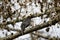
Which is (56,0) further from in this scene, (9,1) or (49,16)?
(9,1)

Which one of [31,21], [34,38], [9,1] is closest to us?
[34,38]

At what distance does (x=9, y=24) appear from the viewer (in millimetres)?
2469

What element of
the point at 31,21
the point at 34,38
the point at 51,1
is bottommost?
the point at 34,38

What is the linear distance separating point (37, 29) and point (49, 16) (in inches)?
9.9

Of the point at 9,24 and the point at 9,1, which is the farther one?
the point at 9,1

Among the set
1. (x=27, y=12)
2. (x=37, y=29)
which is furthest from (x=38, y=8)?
(x=37, y=29)

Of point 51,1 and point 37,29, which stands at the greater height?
point 51,1

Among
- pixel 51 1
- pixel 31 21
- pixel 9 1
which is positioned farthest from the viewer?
pixel 9 1

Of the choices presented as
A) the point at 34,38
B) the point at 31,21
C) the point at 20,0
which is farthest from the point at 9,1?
the point at 34,38

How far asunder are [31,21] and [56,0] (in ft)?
1.51

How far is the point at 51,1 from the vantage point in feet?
8.46

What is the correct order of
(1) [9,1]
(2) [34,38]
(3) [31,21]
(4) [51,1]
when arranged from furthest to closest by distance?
(1) [9,1]
(4) [51,1]
(3) [31,21]
(2) [34,38]

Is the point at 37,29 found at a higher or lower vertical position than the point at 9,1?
lower

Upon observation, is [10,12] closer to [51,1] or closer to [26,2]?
[26,2]
